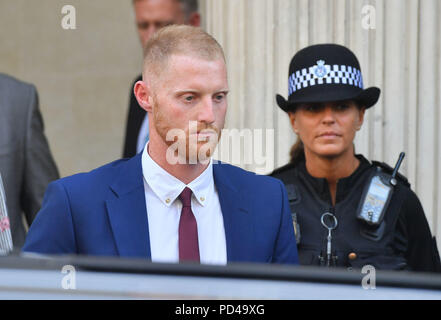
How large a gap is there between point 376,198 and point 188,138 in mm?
1302

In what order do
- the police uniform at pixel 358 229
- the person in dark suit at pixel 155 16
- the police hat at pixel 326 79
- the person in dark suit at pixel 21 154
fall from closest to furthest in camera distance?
the police uniform at pixel 358 229 < the police hat at pixel 326 79 < the person in dark suit at pixel 21 154 < the person in dark suit at pixel 155 16

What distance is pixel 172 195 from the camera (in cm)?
275

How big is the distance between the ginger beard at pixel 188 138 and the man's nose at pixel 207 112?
0.05ft

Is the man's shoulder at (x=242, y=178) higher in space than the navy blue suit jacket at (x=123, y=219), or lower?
higher

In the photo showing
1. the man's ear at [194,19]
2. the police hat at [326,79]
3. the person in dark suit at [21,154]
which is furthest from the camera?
the man's ear at [194,19]

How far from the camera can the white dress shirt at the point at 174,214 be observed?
2707 millimetres

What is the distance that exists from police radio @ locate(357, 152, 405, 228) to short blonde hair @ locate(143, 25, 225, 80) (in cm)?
121

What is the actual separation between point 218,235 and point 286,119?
228 cm

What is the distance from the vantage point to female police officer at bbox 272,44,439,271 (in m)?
3.60
